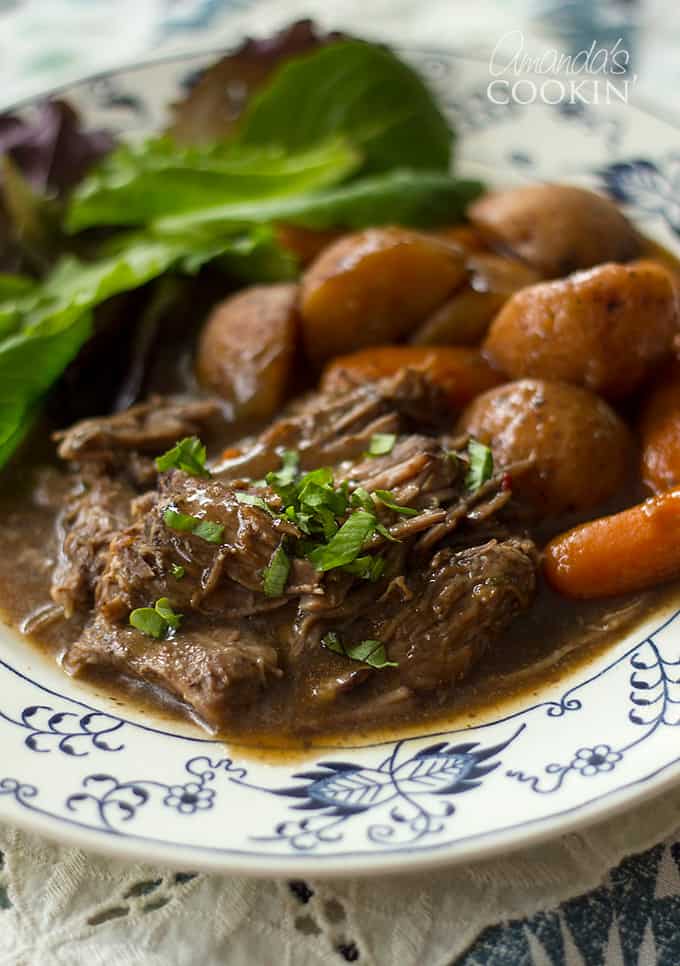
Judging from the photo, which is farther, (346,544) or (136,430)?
(136,430)

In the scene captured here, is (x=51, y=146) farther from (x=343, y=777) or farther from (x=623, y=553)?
(x=343, y=777)

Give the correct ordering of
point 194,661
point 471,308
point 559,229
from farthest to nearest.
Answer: point 559,229 < point 471,308 < point 194,661

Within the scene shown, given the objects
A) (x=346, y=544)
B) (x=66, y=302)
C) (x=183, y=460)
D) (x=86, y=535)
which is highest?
(x=346, y=544)

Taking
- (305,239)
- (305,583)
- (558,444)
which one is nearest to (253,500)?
(305,583)

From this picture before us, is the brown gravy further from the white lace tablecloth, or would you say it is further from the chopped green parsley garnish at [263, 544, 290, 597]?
the white lace tablecloth

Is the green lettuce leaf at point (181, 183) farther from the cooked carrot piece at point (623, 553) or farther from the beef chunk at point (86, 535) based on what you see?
the cooked carrot piece at point (623, 553)

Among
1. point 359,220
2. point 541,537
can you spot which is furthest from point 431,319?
point 541,537
